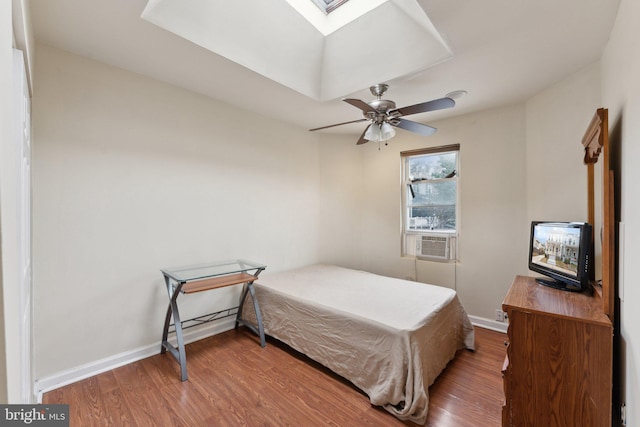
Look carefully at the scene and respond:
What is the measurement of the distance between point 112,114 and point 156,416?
2301 mm

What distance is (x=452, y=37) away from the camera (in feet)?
6.05

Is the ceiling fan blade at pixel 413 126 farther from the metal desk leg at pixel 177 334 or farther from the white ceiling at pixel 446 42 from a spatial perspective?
the metal desk leg at pixel 177 334

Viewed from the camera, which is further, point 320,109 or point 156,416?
point 320,109

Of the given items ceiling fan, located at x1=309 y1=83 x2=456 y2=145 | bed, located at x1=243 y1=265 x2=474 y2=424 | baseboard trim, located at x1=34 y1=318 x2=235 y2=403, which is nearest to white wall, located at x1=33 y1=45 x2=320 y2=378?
baseboard trim, located at x1=34 y1=318 x2=235 y2=403

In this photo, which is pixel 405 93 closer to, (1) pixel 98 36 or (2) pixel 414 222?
(2) pixel 414 222

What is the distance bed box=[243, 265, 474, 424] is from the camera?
185cm

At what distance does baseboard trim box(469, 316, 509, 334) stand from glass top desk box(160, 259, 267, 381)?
2.42 m

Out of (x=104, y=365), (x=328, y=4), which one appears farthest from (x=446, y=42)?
(x=104, y=365)

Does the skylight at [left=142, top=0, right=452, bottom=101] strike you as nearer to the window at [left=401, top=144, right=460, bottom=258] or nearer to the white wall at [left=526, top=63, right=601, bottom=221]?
the white wall at [left=526, top=63, right=601, bottom=221]

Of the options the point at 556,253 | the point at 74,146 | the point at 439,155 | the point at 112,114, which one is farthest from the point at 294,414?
the point at 439,155

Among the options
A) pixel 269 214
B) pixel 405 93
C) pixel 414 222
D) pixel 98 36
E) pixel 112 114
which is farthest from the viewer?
pixel 414 222

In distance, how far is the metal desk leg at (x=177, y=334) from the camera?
2191mm

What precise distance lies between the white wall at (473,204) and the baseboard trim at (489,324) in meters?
0.06

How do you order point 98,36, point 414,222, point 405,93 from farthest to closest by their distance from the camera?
point 414,222 → point 405,93 → point 98,36
